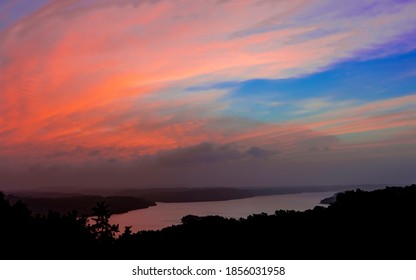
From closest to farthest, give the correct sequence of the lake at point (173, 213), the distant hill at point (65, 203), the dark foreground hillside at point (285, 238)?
1. the dark foreground hillside at point (285, 238)
2. the distant hill at point (65, 203)
3. the lake at point (173, 213)

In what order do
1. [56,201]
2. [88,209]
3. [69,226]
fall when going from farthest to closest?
[56,201]
[88,209]
[69,226]

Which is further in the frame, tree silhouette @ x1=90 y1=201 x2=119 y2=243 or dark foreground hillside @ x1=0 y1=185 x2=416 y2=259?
→ tree silhouette @ x1=90 y1=201 x2=119 y2=243

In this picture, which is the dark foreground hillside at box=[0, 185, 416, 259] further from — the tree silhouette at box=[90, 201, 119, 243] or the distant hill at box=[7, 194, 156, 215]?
the tree silhouette at box=[90, 201, 119, 243]

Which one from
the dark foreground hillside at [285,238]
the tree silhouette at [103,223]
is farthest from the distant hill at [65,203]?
the dark foreground hillside at [285,238]

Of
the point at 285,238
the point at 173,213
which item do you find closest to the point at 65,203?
the point at 173,213

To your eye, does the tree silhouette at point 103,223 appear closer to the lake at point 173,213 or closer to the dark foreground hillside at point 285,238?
the lake at point 173,213

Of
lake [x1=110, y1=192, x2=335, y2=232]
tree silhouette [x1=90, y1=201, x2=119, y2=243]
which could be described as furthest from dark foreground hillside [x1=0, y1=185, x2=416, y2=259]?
tree silhouette [x1=90, y1=201, x2=119, y2=243]
